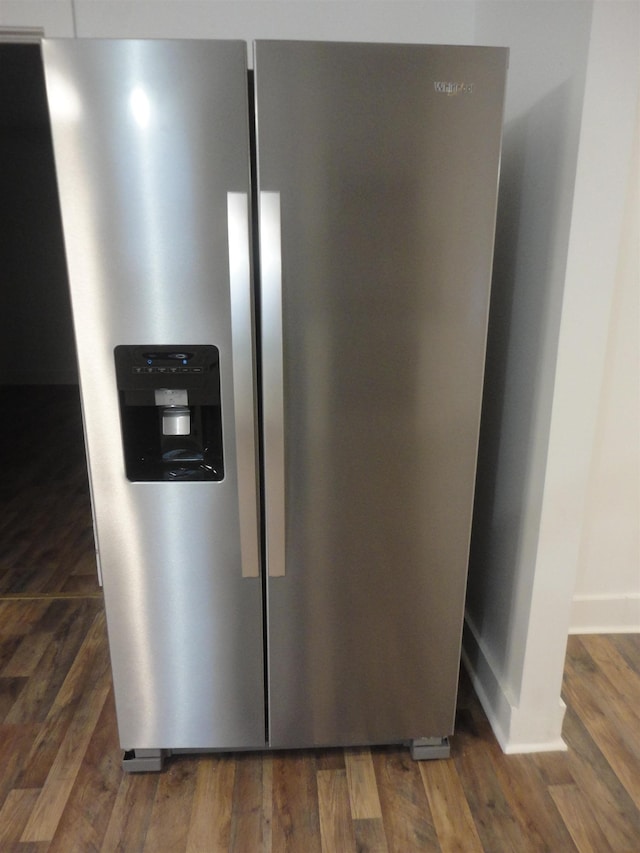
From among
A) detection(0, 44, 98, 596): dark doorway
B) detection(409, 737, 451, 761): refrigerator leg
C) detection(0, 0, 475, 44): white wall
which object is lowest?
detection(409, 737, 451, 761): refrigerator leg

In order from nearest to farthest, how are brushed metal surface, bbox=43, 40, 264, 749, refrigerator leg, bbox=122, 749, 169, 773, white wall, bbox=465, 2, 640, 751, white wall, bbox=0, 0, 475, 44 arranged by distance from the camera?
brushed metal surface, bbox=43, 40, 264, 749
white wall, bbox=465, 2, 640, 751
refrigerator leg, bbox=122, 749, 169, 773
white wall, bbox=0, 0, 475, 44

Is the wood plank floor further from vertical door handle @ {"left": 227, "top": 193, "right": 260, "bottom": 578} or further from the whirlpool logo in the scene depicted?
the whirlpool logo

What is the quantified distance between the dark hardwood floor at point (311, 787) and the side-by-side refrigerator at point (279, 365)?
11 centimetres

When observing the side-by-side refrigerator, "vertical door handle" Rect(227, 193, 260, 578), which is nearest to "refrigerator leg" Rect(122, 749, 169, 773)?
the side-by-side refrigerator

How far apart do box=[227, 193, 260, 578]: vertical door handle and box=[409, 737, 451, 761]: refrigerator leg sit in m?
0.75

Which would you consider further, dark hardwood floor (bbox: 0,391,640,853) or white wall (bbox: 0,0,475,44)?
white wall (bbox: 0,0,475,44)

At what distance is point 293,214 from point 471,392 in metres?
0.60

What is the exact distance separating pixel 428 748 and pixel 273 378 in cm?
121

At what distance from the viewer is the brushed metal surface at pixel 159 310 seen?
1232mm

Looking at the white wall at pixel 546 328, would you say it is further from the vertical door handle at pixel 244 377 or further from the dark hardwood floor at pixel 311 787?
the vertical door handle at pixel 244 377

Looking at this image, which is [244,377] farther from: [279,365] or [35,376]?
[35,376]

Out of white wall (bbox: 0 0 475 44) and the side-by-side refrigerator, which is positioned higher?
white wall (bbox: 0 0 475 44)

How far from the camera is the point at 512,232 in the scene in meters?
1.75

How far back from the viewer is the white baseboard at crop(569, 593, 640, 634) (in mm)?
2340
